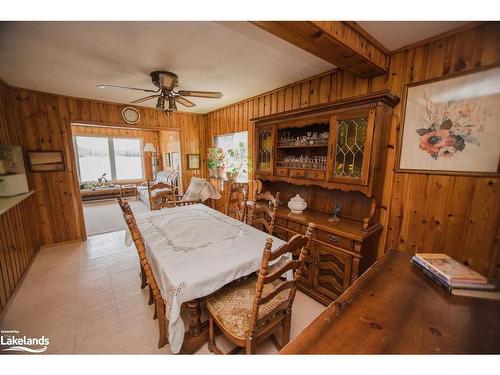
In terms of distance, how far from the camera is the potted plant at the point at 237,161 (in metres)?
3.65

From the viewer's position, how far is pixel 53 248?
3.16 metres

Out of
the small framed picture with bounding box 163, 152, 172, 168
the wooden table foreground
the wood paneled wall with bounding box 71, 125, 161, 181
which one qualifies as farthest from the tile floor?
the wood paneled wall with bounding box 71, 125, 161, 181

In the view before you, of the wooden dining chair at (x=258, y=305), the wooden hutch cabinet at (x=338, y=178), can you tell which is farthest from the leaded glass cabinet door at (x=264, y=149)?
the wooden dining chair at (x=258, y=305)

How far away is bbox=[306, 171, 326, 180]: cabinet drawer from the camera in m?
2.05

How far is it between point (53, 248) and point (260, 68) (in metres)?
4.09

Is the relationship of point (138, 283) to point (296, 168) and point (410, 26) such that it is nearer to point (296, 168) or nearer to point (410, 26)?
point (296, 168)

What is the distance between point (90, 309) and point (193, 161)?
3.28 m

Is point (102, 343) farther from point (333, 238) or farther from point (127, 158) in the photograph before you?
point (127, 158)

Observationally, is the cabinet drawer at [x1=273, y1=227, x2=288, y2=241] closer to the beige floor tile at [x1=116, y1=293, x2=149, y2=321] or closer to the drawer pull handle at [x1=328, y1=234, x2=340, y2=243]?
the drawer pull handle at [x1=328, y1=234, x2=340, y2=243]

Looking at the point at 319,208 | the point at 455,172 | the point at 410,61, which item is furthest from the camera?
the point at 319,208

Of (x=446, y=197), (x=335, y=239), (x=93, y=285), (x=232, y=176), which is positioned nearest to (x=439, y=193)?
(x=446, y=197)

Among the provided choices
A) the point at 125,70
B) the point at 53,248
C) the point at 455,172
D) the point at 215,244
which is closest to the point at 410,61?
the point at 455,172

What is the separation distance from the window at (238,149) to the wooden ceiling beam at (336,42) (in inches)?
84.2

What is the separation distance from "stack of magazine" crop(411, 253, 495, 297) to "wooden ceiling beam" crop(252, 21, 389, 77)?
1449mm
